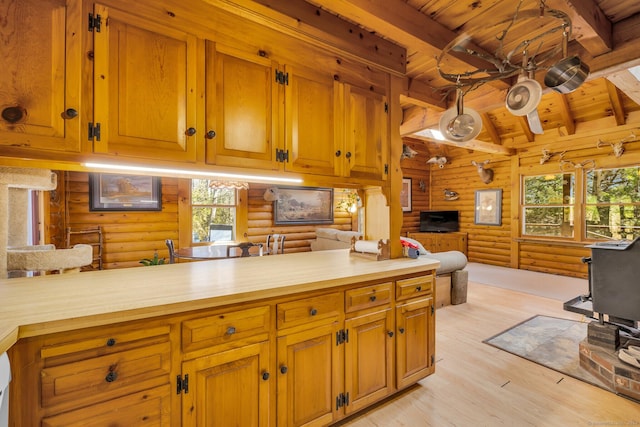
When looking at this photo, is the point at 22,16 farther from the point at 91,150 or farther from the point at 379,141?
the point at 379,141

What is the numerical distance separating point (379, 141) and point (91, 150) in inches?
70.0

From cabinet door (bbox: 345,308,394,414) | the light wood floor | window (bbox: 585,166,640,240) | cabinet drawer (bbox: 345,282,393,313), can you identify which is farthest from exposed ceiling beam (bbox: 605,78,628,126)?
cabinet door (bbox: 345,308,394,414)

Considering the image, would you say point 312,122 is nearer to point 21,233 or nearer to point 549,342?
point 21,233

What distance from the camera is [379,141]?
2.25 meters

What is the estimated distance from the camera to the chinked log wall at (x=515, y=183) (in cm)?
542

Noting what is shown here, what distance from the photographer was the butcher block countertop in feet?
3.38

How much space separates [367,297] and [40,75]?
1911 mm

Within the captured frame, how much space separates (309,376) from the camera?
1594 mm

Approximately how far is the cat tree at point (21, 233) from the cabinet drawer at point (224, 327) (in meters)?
1.31

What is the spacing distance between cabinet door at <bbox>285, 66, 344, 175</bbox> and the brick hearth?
254 cm

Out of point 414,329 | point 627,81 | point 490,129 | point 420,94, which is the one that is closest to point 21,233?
point 414,329

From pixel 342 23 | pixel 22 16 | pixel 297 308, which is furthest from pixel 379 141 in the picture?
pixel 22 16

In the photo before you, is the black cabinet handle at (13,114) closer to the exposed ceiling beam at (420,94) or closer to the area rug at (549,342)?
the exposed ceiling beam at (420,94)

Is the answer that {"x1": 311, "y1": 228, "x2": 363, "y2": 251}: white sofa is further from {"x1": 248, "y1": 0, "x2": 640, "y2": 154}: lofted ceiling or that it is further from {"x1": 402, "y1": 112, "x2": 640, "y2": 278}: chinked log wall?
{"x1": 402, "y1": 112, "x2": 640, "y2": 278}: chinked log wall
